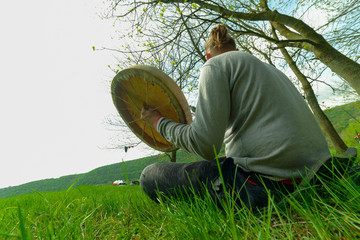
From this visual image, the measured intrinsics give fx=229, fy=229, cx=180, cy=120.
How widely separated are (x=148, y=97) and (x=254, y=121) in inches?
51.5

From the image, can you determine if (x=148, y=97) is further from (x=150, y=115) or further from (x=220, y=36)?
(x=220, y=36)

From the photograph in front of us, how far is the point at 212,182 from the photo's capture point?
70.2 inches

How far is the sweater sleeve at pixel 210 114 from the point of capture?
167cm

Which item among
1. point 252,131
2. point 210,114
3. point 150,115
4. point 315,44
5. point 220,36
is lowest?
point 252,131

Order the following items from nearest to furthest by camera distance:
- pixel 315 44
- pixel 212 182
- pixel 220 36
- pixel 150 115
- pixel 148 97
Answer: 1. pixel 212 182
2. pixel 220 36
3. pixel 150 115
4. pixel 148 97
5. pixel 315 44

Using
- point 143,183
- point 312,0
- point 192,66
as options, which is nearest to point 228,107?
point 143,183

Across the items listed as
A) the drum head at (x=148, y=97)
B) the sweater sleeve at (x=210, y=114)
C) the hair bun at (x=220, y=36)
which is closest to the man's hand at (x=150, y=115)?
the drum head at (x=148, y=97)

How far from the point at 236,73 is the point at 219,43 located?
2.10 feet

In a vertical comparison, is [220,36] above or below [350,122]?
above

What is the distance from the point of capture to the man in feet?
5.11

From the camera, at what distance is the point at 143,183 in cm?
265

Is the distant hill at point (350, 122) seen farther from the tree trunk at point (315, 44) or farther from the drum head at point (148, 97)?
the drum head at point (148, 97)

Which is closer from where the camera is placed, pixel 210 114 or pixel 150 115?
pixel 210 114

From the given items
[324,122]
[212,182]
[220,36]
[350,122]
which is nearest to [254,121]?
[212,182]
